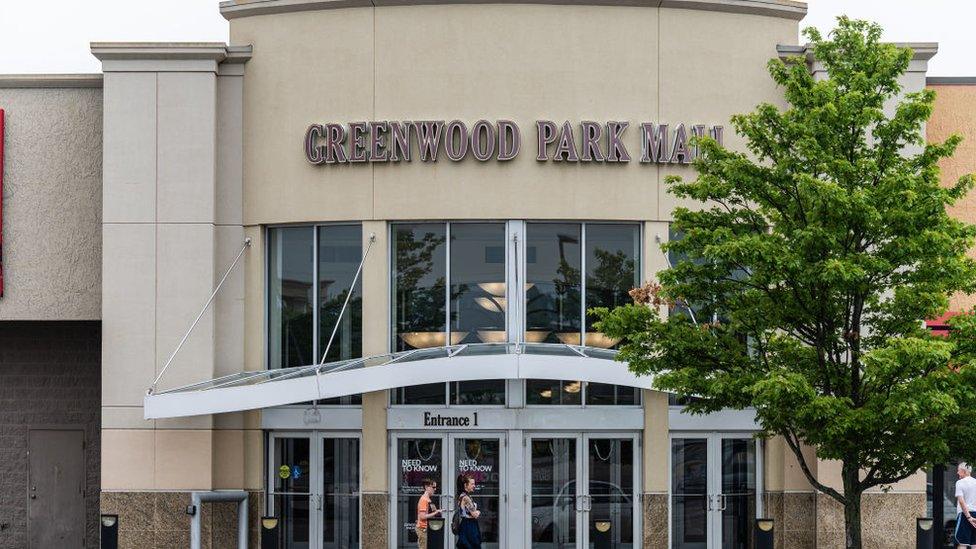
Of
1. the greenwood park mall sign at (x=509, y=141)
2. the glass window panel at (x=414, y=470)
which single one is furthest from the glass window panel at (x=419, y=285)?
the glass window panel at (x=414, y=470)

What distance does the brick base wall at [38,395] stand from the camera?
2775cm

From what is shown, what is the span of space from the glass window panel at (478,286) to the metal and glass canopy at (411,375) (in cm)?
86

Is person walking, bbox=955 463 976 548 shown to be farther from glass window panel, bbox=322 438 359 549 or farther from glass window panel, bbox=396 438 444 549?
glass window panel, bbox=322 438 359 549

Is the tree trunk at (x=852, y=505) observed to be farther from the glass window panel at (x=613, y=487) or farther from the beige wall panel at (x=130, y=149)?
the beige wall panel at (x=130, y=149)

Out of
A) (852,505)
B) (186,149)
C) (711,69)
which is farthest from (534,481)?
(186,149)

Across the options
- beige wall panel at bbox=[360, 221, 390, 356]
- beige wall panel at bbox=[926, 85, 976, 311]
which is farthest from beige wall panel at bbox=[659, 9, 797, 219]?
beige wall panel at bbox=[360, 221, 390, 356]

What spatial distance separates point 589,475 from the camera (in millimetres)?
24422

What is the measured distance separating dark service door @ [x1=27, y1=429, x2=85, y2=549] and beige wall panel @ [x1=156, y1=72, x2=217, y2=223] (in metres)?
5.79

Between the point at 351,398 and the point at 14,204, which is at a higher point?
the point at 14,204

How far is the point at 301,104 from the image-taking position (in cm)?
2488

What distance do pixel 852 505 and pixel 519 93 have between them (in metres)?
9.15

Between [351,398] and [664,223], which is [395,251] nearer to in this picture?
[351,398]

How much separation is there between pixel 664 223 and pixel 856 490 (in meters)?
6.82

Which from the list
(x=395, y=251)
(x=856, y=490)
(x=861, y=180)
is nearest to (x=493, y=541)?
(x=395, y=251)
